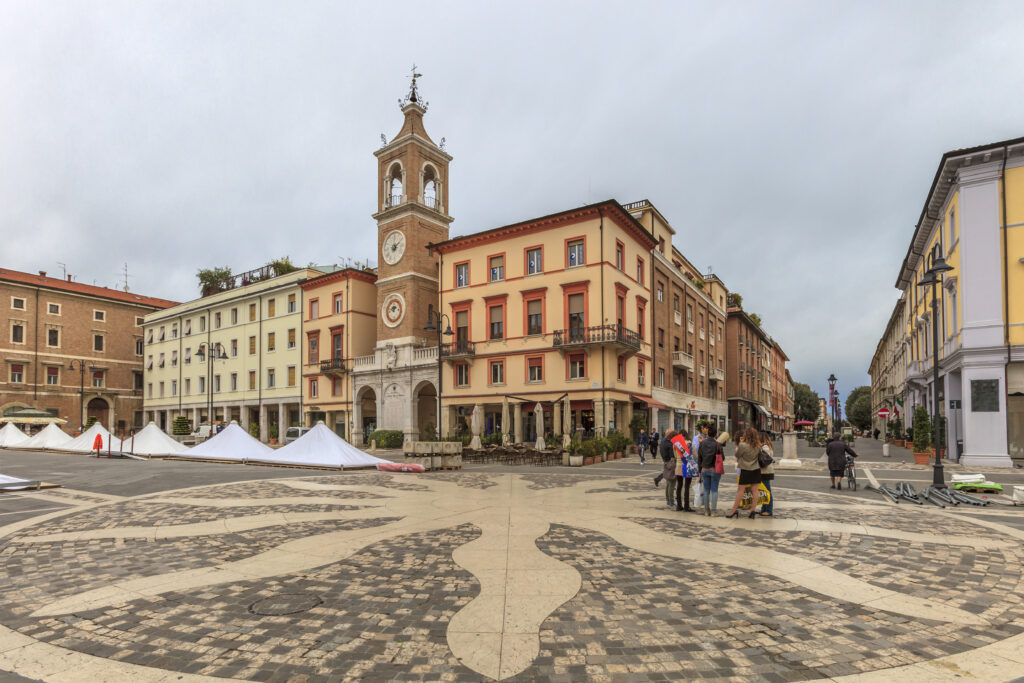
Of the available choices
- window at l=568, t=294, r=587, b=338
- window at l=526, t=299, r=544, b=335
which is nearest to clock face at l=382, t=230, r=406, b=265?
Result: window at l=526, t=299, r=544, b=335

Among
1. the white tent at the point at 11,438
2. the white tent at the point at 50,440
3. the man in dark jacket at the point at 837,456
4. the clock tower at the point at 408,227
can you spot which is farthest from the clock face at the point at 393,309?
the man in dark jacket at the point at 837,456

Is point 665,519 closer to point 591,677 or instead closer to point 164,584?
point 591,677

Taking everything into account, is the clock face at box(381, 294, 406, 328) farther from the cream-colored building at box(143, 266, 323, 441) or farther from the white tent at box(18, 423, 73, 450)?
the white tent at box(18, 423, 73, 450)

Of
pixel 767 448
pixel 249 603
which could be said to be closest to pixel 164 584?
pixel 249 603

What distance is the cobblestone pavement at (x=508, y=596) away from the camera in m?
4.36

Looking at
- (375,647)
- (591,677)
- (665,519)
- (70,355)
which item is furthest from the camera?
(70,355)

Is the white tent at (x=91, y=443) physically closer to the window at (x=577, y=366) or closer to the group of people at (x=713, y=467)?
the window at (x=577, y=366)

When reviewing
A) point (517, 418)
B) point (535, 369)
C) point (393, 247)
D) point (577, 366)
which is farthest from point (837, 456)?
point (393, 247)

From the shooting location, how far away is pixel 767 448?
34.8 ft

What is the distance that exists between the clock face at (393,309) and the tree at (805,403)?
109314 millimetres

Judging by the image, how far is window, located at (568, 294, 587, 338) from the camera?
32156 millimetres

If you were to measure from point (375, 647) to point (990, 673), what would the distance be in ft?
15.6

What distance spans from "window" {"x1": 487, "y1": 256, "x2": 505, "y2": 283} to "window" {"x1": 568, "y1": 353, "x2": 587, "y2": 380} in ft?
23.9

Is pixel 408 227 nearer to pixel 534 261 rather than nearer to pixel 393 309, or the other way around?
pixel 393 309
